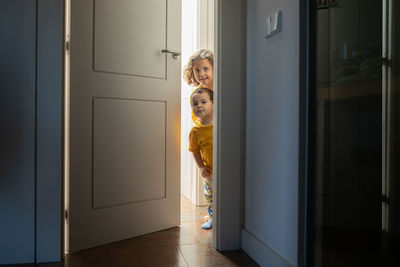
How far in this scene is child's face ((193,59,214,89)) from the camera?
2.39m

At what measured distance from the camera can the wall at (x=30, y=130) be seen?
5.19 feet

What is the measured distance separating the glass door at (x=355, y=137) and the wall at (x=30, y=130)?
4.06 ft

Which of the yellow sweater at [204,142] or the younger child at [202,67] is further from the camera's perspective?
the younger child at [202,67]

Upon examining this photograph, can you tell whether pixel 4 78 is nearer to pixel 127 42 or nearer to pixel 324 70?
pixel 127 42

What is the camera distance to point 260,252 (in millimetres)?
1562

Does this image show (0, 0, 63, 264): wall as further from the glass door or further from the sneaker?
the glass door

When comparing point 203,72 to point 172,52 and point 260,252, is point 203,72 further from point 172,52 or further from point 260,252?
point 260,252

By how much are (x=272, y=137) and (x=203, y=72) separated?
3.55ft

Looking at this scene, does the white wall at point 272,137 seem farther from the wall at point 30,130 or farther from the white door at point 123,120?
the wall at point 30,130

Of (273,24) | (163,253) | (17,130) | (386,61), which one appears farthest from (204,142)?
(386,61)

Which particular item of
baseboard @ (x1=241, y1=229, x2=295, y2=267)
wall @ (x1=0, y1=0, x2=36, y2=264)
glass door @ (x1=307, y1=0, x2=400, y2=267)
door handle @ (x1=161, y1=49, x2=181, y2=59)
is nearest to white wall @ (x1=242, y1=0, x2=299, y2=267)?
baseboard @ (x1=241, y1=229, x2=295, y2=267)

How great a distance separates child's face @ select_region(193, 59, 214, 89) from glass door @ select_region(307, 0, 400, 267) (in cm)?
131

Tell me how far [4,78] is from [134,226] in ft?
3.63

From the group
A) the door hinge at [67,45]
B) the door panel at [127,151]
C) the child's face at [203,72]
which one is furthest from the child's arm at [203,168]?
the door hinge at [67,45]
